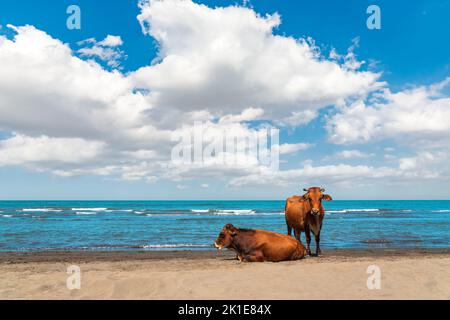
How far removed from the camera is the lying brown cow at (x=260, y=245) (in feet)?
36.6

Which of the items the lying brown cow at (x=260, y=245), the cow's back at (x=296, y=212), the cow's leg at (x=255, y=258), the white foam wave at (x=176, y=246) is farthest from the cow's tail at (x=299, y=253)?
the white foam wave at (x=176, y=246)

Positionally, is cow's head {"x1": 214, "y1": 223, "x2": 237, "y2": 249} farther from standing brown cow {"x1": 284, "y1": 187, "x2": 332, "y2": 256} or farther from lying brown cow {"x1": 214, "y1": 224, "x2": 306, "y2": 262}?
standing brown cow {"x1": 284, "y1": 187, "x2": 332, "y2": 256}

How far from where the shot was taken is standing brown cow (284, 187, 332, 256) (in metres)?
12.3

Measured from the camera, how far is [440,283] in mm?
7539

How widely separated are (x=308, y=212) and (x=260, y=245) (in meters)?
2.66

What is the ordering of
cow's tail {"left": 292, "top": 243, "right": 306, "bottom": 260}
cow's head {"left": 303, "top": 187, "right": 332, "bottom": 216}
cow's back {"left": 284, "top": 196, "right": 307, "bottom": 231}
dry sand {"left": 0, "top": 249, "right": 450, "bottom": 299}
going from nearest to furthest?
dry sand {"left": 0, "top": 249, "right": 450, "bottom": 299} → cow's tail {"left": 292, "top": 243, "right": 306, "bottom": 260} → cow's head {"left": 303, "top": 187, "right": 332, "bottom": 216} → cow's back {"left": 284, "top": 196, "right": 307, "bottom": 231}

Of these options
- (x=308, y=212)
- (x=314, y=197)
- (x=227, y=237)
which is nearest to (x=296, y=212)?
(x=308, y=212)

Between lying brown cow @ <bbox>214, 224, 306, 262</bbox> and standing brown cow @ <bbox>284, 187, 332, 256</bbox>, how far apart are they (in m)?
1.36

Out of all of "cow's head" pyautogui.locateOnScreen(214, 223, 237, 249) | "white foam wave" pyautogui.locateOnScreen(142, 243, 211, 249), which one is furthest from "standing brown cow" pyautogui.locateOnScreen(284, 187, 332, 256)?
"white foam wave" pyautogui.locateOnScreen(142, 243, 211, 249)

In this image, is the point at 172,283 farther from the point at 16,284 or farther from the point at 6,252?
the point at 6,252

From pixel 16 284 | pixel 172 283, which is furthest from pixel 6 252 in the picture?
pixel 172 283

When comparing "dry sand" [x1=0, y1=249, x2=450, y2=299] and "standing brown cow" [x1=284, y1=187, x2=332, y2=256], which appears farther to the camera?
"standing brown cow" [x1=284, y1=187, x2=332, y2=256]
